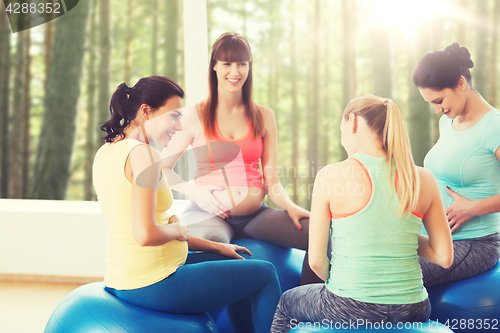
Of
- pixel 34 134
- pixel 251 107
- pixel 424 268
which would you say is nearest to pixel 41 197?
pixel 34 134

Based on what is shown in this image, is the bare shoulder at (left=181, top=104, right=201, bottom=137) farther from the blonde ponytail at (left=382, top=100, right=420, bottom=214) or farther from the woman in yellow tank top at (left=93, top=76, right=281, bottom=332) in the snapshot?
the blonde ponytail at (left=382, top=100, right=420, bottom=214)

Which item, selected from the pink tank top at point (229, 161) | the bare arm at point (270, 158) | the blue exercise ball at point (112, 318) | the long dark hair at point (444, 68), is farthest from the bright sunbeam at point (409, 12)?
the blue exercise ball at point (112, 318)

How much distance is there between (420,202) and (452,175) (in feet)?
2.10

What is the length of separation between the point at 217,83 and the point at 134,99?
2.37 ft

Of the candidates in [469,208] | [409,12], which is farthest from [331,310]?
[409,12]

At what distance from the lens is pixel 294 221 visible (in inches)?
66.3

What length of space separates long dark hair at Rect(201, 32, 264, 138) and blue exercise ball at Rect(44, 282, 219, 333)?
0.89 m

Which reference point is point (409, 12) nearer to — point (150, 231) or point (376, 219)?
point (376, 219)

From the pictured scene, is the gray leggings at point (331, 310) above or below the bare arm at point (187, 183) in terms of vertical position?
below

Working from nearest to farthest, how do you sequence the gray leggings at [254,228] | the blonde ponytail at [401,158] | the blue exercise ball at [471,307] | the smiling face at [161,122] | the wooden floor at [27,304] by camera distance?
the blonde ponytail at [401,158] → the smiling face at [161,122] → the blue exercise ball at [471,307] → the gray leggings at [254,228] → the wooden floor at [27,304]

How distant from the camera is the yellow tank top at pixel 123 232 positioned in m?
1.09

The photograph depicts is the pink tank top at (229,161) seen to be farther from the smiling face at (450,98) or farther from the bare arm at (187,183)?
the smiling face at (450,98)

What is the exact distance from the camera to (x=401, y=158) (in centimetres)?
101

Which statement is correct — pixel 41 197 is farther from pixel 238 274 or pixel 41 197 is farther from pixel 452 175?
pixel 452 175
